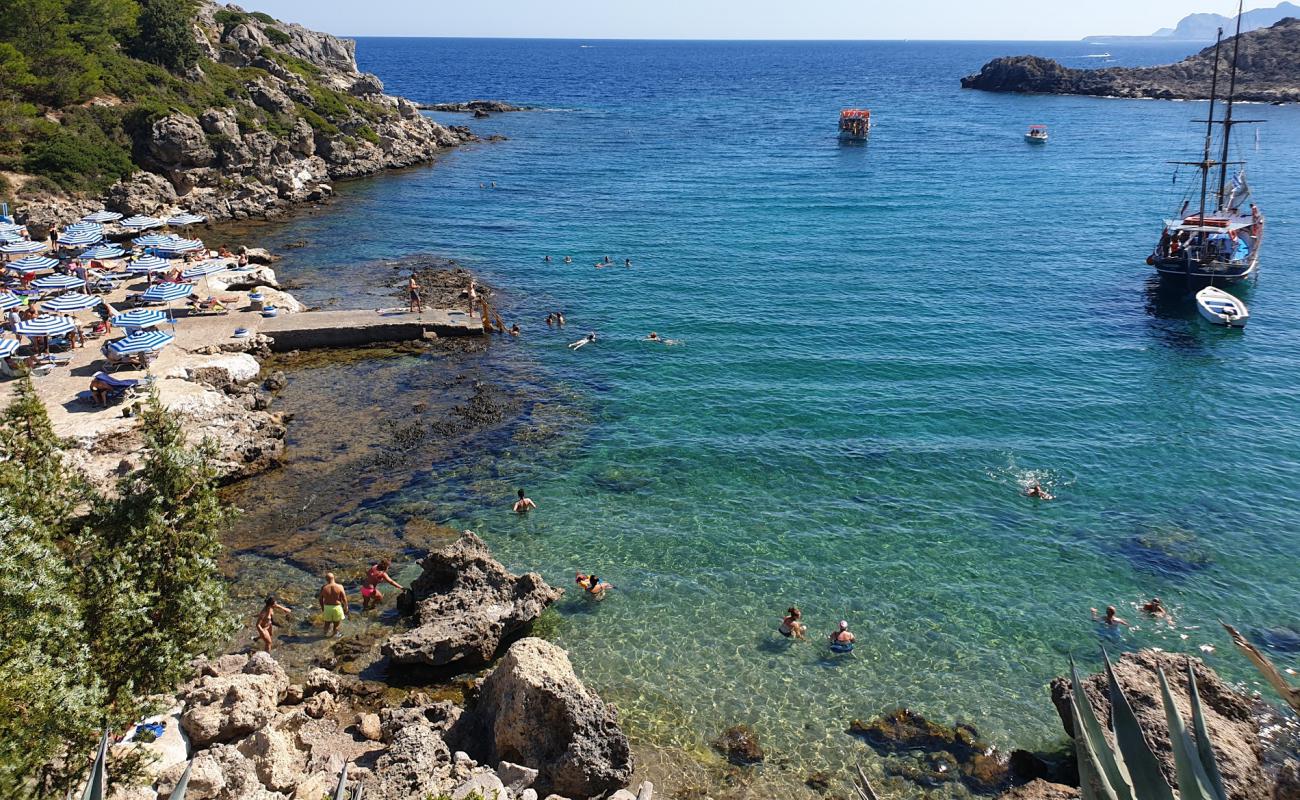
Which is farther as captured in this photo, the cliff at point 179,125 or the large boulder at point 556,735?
the cliff at point 179,125

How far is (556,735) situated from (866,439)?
1964 centimetres

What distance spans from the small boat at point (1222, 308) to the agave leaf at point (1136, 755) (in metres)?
46.8

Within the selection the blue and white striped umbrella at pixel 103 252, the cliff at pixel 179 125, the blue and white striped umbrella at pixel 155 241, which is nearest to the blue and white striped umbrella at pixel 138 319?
the blue and white striped umbrella at pixel 103 252

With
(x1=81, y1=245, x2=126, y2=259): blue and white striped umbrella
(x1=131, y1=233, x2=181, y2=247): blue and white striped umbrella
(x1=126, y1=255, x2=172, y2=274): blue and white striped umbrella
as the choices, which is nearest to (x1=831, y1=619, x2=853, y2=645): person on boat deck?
(x1=126, y1=255, x2=172, y2=274): blue and white striped umbrella

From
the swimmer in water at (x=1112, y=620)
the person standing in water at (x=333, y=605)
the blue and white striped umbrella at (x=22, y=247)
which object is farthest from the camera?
the blue and white striped umbrella at (x=22, y=247)

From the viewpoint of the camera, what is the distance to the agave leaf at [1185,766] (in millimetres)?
5930

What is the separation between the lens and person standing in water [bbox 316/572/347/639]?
21.6 m

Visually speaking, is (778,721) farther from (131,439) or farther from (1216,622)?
(131,439)

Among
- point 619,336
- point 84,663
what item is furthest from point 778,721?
point 619,336

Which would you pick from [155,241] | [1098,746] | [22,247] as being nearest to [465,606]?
[1098,746]

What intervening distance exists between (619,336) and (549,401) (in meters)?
8.50

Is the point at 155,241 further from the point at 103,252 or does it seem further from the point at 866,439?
the point at 866,439

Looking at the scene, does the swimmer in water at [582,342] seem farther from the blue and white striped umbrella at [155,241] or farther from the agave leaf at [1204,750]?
the agave leaf at [1204,750]

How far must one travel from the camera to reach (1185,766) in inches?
237
